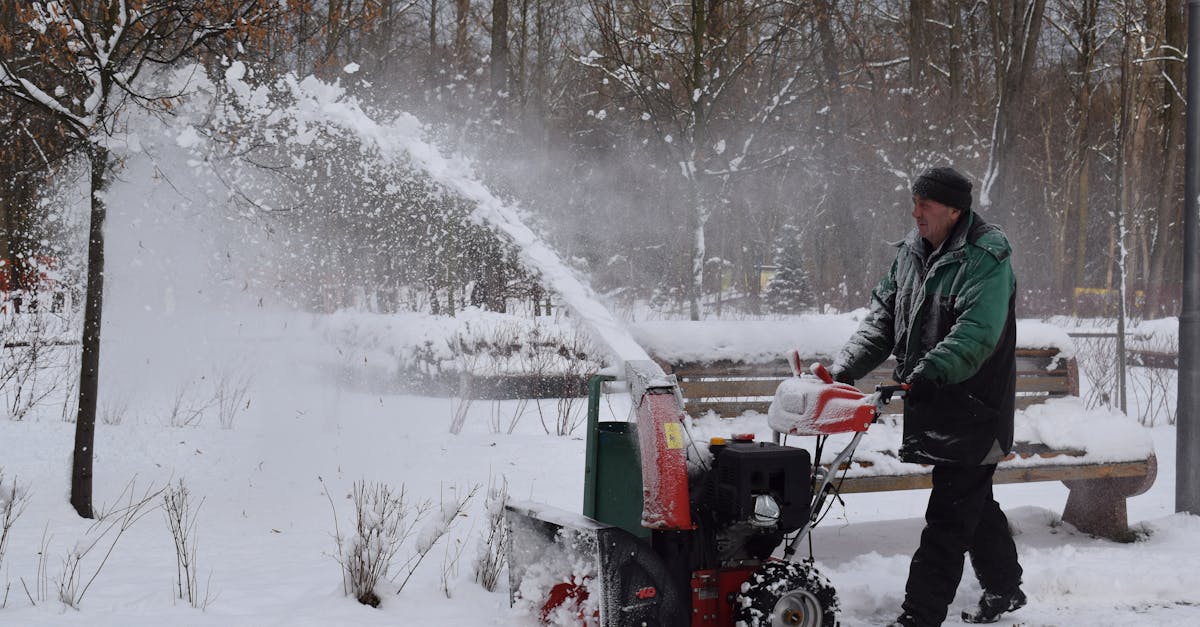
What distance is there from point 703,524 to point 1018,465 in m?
2.49

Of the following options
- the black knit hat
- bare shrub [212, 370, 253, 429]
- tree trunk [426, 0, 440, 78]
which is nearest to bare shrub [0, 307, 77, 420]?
bare shrub [212, 370, 253, 429]

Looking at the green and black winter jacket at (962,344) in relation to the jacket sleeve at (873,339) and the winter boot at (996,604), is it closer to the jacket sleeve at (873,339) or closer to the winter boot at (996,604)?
the jacket sleeve at (873,339)

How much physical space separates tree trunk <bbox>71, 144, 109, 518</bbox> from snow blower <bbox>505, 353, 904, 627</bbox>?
2.94m

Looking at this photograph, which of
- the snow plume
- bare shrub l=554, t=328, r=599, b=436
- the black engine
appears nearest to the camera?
the black engine

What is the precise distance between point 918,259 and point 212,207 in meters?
5.95

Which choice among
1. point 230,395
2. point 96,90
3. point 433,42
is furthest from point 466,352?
point 433,42

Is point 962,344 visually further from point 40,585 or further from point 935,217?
point 40,585

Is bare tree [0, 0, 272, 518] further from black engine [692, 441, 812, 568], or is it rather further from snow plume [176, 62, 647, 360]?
black engine [692, 441, 812, 568]

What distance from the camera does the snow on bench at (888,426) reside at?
194 inches

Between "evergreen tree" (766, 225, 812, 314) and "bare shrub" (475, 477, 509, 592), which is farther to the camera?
"evergreen tree" (766, 225, 812, 314)

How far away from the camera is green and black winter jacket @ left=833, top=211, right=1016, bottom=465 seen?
3.43m

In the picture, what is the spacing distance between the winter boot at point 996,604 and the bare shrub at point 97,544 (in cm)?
328

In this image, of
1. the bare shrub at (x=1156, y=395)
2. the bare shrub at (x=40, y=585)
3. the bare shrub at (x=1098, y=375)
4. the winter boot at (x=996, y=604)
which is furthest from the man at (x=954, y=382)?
the bare shrub at (x=1098, y=375)

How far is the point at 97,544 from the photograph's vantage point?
4.55 m
